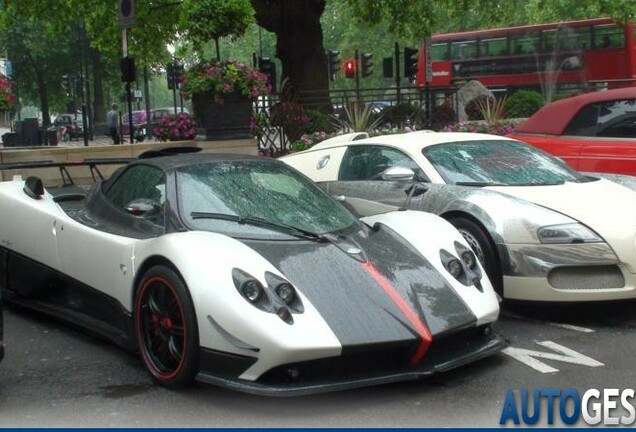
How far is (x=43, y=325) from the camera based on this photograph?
21.1 ft

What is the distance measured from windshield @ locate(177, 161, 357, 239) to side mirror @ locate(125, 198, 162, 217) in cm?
17

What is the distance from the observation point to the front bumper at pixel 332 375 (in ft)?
14.4

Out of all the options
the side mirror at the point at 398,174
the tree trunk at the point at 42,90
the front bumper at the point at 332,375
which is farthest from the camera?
the tree trunk at the point at 42,90

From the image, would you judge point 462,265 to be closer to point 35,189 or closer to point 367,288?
point 367,288

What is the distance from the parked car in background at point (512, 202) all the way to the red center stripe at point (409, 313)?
1.75m

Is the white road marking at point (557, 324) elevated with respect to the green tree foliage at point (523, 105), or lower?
lower

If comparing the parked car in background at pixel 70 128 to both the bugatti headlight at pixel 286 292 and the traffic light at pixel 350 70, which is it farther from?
the bugatti headlight at pixel 286 292

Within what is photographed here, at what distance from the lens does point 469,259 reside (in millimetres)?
5496

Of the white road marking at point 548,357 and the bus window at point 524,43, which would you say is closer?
the white road marking at point 548,357

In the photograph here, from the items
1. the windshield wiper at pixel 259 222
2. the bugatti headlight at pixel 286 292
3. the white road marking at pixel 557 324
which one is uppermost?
the windshield wiper at pixel 259 222

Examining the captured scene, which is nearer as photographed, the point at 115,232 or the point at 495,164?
the point at 115,232

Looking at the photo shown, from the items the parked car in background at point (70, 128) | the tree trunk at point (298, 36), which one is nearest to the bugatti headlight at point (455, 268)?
the tree trunk at point (298, 36)

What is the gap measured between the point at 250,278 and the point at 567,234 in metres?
2.72

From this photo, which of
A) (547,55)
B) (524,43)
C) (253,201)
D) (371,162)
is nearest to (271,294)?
(253,201)
